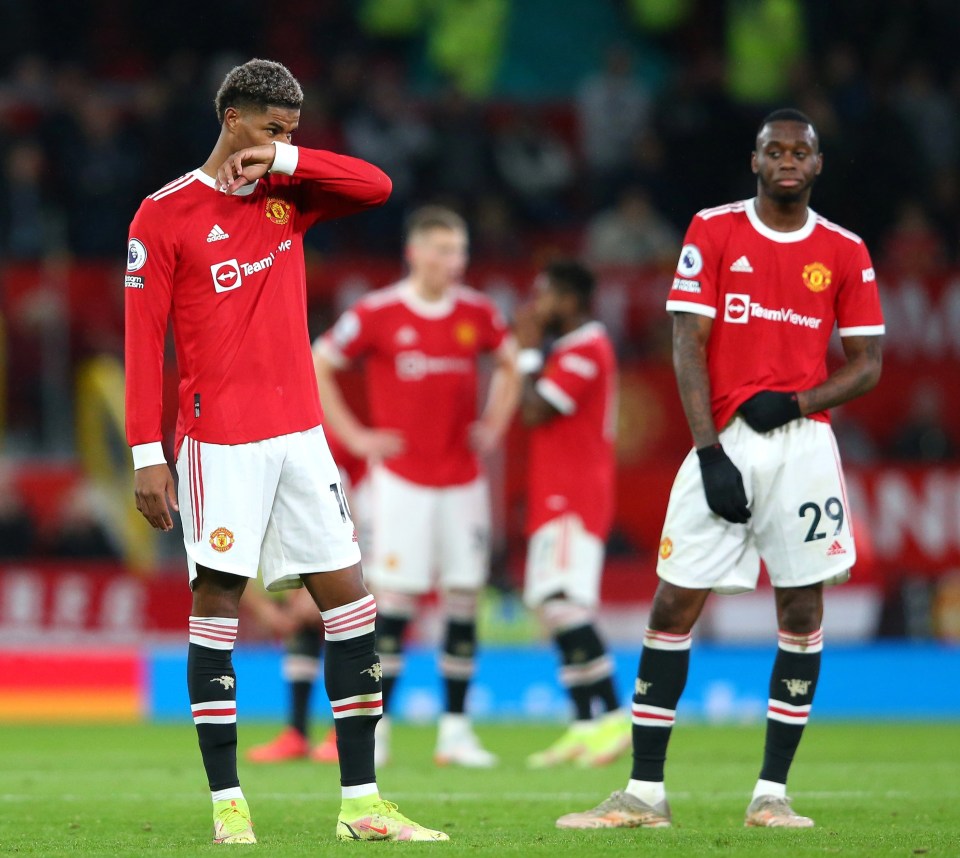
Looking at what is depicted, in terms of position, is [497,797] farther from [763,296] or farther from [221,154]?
[221,154]

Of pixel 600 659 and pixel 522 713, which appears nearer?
pixel 600 659

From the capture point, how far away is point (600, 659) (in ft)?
30.1

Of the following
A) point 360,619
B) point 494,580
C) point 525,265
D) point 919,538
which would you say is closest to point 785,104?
point 525,265

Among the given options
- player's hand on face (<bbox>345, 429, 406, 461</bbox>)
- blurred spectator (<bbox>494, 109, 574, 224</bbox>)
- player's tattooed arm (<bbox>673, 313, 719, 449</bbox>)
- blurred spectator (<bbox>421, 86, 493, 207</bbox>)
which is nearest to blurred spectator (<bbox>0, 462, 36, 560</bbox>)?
player's hand on face (<bbox>345, 429, 406, 461</bbox>)

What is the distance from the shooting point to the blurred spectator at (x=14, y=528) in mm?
13031

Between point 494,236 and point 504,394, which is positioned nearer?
point 504,394

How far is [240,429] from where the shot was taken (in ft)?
18.3

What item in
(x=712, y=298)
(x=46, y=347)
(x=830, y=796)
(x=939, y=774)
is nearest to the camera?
(x=712, y=298)

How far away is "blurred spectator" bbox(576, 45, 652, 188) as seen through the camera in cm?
1702

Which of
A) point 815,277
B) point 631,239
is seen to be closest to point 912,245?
point 631,239

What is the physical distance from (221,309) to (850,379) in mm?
2253

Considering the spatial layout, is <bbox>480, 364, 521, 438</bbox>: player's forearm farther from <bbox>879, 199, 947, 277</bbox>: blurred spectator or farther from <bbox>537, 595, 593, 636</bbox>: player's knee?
<bbox>879, 199, 947, 277</bbox>: blurred spectator

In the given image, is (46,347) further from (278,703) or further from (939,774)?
(939,774)

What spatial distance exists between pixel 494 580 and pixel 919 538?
3.40 m
